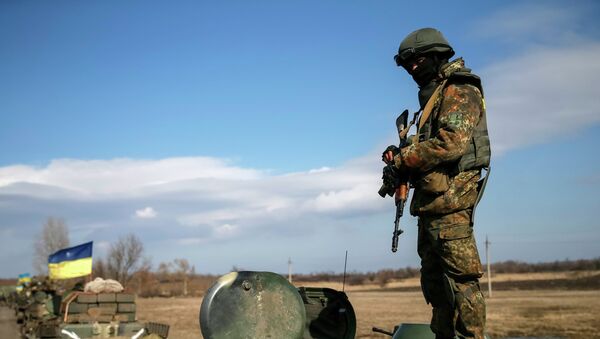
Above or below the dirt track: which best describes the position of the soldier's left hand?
above

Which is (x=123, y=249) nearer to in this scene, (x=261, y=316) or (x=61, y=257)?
(x=61, y=257)

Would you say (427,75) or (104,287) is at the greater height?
(427,75)

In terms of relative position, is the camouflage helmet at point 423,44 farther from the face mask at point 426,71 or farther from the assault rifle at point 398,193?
the assault rifle at point 398,193

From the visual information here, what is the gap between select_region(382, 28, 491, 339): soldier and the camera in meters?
4.23

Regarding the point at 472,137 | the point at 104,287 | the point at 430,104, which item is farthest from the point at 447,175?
the point at 104,287

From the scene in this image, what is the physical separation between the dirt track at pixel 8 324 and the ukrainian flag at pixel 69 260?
2.03 m

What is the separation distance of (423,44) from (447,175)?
0.89 metres

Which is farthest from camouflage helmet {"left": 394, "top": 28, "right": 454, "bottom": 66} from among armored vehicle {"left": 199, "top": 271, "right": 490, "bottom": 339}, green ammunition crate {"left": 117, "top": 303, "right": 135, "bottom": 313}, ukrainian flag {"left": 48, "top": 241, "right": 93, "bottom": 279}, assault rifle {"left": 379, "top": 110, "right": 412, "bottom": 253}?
ukrainian flag {"left": 48, "top": 241, "right": 93, "bottom": 279}

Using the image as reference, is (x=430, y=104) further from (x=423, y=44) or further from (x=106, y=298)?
(x=106, y=298)

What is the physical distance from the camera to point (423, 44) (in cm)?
465

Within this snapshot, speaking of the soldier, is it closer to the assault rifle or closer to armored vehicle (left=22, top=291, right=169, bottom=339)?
the assault rifle

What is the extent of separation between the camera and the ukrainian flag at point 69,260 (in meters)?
25.0

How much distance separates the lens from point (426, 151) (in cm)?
436

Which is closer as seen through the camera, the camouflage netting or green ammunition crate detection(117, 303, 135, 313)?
green ammunition crate detection(117, 303, 135, 313)
